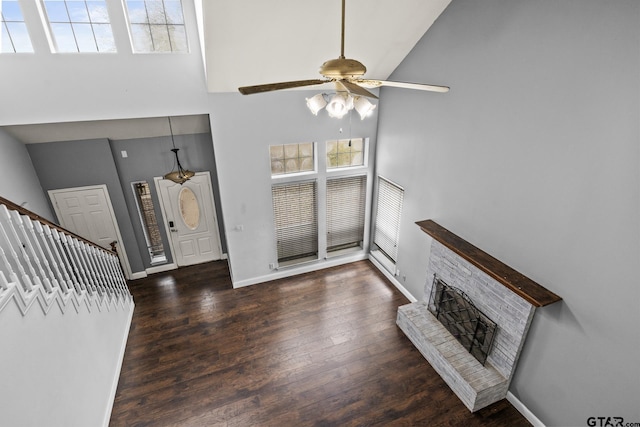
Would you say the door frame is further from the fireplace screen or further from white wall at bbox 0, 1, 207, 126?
the fireplace screen

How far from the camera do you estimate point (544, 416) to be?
3.33 m

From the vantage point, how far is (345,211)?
19.6 ft

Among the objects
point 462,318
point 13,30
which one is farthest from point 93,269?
point 462,318

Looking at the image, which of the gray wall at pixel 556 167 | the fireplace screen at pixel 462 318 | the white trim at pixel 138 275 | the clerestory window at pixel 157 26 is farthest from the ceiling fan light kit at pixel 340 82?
the white trim at pixel 138 275

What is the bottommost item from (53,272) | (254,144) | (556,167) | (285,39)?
(53,272)

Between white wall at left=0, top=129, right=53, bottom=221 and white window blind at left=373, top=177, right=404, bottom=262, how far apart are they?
524 centimetres

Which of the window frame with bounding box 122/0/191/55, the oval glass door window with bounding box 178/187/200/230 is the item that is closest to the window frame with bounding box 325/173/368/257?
the oval glass door window with bounding box 178/187/200/230

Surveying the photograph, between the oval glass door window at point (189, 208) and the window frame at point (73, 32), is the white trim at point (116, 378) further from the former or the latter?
the window frame at point (73, 32)

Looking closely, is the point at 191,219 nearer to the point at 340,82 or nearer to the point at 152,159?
the point at 152,159

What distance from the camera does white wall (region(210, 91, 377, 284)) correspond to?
4656mm

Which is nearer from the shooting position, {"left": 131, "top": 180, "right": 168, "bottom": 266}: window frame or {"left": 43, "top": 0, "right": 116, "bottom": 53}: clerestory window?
{"left": 43, "top": 0, "right": 116, "bottom": 53}: clerestory window

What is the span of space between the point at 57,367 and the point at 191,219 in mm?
3505

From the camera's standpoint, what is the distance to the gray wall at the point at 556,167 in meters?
2.38

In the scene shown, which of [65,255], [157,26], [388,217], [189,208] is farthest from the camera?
[189,208]
